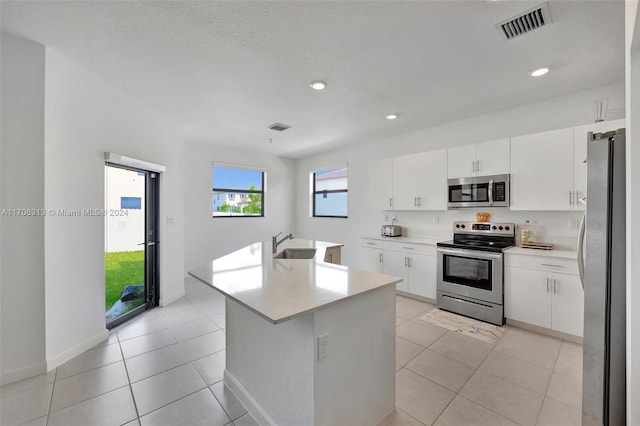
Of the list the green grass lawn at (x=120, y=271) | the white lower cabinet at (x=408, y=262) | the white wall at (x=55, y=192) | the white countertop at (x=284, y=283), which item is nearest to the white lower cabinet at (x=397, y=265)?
the white lower cabinet at (x=408, y=262)

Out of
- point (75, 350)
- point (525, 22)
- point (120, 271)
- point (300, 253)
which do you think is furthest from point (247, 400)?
point (525, 22)

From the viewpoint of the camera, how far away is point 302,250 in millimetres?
3322

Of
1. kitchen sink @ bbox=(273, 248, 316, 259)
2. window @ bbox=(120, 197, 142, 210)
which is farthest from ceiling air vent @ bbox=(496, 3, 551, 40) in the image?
window @ bbox=(120, 197, 142, 210)

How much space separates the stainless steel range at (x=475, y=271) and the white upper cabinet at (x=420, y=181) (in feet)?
1.93

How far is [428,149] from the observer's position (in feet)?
14.2

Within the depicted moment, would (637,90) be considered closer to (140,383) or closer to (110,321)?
(140,383)

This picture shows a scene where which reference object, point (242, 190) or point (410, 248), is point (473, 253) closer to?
point (410, 248)

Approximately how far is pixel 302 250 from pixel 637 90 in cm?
285

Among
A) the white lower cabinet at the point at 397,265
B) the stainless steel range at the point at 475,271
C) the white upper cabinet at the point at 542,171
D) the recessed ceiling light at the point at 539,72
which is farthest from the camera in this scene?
the white lower cabinet at the point at 397,265

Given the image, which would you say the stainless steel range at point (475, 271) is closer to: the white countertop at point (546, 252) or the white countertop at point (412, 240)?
the white countertop at point (546, 252)

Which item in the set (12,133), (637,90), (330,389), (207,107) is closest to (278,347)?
(330,389)

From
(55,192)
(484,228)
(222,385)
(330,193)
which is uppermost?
(330,193)

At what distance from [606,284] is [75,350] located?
398 centimetres

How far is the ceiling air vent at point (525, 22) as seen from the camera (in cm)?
181
